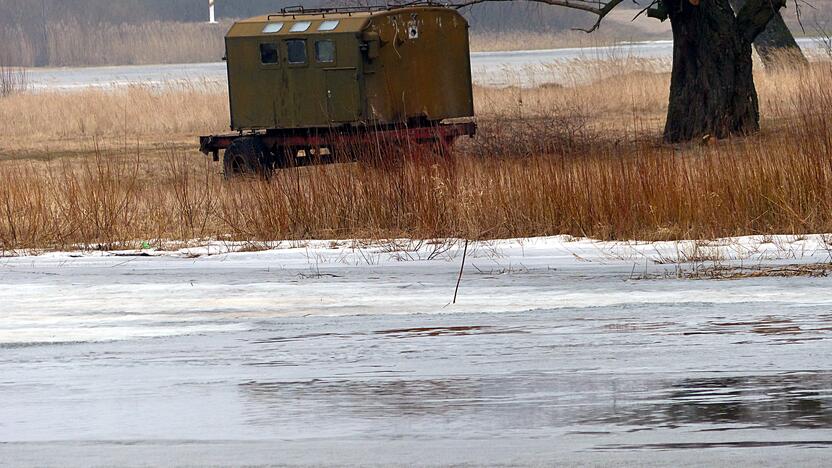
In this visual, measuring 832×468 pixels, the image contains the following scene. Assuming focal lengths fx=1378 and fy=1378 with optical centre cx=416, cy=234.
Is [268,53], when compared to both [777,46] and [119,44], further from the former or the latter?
[119,44]

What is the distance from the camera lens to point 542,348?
6.52 meters

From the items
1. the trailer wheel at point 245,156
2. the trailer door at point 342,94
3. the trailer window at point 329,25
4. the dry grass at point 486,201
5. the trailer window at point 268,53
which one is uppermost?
the trailer window at point 329,25

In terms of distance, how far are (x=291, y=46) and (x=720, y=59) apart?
6.03 meters

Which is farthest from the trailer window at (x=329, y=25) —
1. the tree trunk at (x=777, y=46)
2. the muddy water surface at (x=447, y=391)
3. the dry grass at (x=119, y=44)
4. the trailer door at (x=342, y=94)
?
the dry grass at (x=119, y=44)

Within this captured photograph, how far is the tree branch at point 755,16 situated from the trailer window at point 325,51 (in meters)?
5.87

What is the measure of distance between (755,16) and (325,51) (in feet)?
20.3

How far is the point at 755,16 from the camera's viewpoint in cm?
1961

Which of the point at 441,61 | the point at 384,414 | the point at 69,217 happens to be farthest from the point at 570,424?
the point at 441,61

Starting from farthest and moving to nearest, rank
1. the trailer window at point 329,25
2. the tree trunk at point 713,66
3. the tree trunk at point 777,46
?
the tree trunk at point 777,46
the tree trunk at point 713,66
the trailer window at point 329,25

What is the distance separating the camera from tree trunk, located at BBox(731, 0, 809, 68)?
29734mm

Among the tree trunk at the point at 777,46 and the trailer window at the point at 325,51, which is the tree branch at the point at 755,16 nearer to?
the trailer window at the point at 325,51

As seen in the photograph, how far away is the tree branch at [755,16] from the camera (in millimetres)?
19484

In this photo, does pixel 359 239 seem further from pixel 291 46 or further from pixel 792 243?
pixel 291 46

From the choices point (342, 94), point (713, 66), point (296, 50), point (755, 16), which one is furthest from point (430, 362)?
point (755, 16)
